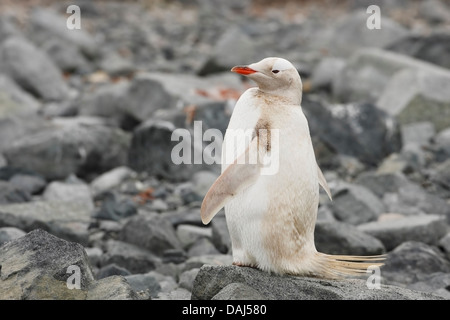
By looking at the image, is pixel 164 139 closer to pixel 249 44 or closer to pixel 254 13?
pixel 249 44

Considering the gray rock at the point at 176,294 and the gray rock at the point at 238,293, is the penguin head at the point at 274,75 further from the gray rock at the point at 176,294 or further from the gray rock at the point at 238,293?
the gray rock at the point at 176,294

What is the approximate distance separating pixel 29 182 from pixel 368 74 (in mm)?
7721

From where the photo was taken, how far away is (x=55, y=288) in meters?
4.23

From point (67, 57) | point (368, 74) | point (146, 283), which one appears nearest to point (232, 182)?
point (146, 283)

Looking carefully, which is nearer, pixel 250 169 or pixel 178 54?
pixel 250 169

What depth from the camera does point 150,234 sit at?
23.5 ft

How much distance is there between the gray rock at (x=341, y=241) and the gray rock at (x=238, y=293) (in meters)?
2.78

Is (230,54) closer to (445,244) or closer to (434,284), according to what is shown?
(445,244)

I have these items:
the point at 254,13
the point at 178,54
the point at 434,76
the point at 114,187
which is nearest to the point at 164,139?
the point at 114,187

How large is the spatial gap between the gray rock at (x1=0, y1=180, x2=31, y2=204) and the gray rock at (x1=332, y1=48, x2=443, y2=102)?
25.3 feet

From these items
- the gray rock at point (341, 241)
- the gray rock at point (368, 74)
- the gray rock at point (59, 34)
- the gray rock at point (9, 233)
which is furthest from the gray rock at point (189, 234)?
the gray rock at point (59, 34)

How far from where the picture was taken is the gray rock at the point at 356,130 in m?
10.9

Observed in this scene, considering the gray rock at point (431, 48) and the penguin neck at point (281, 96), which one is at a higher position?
the gray rock at point (431, 48)
